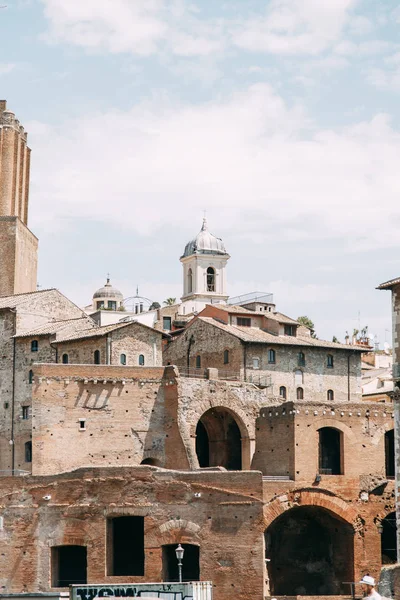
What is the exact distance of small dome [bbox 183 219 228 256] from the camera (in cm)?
9325

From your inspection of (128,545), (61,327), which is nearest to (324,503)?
(128,545)

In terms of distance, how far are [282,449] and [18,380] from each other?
15.0 meters

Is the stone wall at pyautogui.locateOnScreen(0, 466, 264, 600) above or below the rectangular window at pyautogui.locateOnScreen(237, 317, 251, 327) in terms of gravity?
below

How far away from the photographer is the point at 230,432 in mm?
59406

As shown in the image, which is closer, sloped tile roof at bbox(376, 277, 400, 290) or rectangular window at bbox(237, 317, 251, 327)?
sloped tile roof at bbox(376, 277, 400, 290)

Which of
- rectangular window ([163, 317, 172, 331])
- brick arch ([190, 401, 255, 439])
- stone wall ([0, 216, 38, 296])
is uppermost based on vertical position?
stone wall ([0, 216, 38, 296])

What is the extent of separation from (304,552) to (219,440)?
7809mm

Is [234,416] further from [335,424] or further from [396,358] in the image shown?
[396,358]

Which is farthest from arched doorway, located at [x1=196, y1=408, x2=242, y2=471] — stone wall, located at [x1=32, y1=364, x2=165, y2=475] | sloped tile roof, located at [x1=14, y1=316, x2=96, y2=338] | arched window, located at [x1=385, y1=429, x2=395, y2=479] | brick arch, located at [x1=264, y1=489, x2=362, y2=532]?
sloped tile roof, located at [x1=14, y1=316, x2=96, y2=338]

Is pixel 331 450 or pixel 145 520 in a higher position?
pixel 331 450

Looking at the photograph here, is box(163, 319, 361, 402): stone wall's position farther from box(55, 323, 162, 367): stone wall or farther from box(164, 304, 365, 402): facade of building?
box(55, 323, 162, 367): stone wall

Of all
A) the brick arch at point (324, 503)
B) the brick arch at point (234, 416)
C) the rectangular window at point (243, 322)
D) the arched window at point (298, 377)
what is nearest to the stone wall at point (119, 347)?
the brick arch at point (234, 416)

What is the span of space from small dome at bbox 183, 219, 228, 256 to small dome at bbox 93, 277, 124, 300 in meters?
6.95

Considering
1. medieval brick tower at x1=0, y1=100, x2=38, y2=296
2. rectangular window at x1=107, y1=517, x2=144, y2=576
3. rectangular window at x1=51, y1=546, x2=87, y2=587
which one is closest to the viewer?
rectangular window at x1=51, y1=546, x2=87, y2=587
